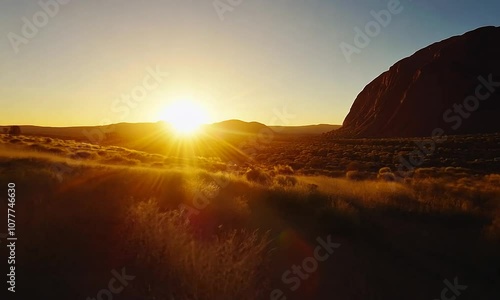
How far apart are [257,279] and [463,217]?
24.6 ft

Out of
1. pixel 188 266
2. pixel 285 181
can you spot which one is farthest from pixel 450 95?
pixel 188 266

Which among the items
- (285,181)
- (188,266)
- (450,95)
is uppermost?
(450,95)

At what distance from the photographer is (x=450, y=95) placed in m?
82.6

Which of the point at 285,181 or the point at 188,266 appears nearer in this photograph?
the point at 188,266

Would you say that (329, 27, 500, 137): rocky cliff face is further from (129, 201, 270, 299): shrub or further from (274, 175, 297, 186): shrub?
(129, 201, 270, 299): shrub

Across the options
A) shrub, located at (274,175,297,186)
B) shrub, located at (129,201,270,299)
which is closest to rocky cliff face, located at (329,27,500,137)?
shrub, located at (274,175,297,186)

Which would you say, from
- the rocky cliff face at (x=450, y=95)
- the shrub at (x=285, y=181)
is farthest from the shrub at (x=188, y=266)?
the rocky cliff face at (x=450, y=95)

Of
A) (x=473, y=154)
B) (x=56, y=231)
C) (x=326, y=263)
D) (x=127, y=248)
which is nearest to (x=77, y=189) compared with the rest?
(x=56, y=231)

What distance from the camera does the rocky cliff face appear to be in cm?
7506

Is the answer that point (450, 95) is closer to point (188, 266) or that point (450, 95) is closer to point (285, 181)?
point (285, 181)

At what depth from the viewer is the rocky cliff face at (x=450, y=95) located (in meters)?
75.1

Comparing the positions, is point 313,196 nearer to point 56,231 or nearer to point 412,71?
point 56,231

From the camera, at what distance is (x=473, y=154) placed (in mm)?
38375

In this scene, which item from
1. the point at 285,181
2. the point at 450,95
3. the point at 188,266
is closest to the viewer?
the point at 188,266
